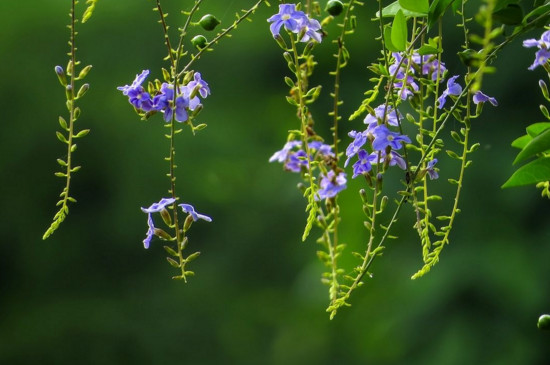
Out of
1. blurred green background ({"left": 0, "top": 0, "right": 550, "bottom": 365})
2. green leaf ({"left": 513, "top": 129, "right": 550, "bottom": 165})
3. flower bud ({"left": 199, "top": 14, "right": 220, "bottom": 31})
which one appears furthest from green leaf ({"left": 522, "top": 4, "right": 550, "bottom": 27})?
blurred green background ({"left": 0, "top": 0, "right": 550, "bottom": 365})

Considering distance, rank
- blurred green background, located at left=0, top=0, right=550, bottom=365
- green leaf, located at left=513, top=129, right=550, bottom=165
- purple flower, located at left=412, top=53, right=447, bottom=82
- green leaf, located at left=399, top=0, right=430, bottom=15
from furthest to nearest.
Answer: blurred green background, located at left=0, top=0, right=550, bottom=365
purple flower, located at left=412, top=53, right=447, bottom=82
green leaf, located at left=399, top=0, right=430, bottom=15
green leaf, located at left=513, top=129, right=550, bottom=165

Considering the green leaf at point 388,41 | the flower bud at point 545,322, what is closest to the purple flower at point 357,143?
the green leaf at point 388,41

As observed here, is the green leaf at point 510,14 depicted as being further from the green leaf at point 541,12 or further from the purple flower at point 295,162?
the purple flower at point 295,162

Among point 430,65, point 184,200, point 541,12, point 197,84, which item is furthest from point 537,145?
point 184,200

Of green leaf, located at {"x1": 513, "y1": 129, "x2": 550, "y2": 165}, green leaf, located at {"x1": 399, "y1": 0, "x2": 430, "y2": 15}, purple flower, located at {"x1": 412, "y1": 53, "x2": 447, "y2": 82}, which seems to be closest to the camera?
green leaf, located at {"x1": 513, "y1": 129, "x2": 550, "y2": 165}

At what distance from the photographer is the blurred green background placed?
3754 millimetres

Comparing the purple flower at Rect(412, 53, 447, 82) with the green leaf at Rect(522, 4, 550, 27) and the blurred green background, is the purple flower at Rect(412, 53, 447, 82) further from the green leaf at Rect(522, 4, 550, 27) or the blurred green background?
the blurred green background

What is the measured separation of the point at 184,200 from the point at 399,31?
10.7 ft

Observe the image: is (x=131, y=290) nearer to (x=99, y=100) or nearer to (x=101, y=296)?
(x=101, y=296)

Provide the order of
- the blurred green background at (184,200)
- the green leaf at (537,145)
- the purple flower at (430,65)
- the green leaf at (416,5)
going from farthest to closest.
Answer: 1. the blurred green background at (184,200)
2. the purple flower at (430,65)
3. the green leaf at (416,5)
4. the green leaf at (537,145)

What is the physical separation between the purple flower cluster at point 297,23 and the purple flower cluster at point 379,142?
0.37ft

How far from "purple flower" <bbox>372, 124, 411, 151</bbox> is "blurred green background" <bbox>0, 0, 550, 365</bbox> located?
2275 mm

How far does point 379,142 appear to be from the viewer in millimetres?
1188

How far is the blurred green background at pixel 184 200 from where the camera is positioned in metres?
3.75
